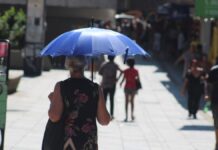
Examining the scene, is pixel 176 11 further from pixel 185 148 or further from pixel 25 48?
pixel 185 148

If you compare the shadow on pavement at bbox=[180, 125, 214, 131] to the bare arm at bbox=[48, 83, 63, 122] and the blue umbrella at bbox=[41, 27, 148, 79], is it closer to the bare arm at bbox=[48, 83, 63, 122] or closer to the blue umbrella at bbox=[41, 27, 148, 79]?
the blue umbrella at bbox=[41, 27, 148, 79]

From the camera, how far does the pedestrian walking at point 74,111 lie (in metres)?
7.07

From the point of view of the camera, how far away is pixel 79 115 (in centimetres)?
708

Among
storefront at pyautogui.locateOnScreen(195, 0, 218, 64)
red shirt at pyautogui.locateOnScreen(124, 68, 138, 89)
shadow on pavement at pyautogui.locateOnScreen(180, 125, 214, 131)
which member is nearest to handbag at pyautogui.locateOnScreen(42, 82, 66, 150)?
shadow on pavement at pyautogui.locateOnScreen(180, 125, 214, 131)

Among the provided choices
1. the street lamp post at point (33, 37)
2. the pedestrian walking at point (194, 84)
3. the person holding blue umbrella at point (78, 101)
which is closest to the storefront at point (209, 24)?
the pedestrian walking at point (194, 84)

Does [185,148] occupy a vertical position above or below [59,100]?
below

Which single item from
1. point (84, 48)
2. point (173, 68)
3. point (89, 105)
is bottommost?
point (173, 68)

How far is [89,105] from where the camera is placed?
7.13 metres

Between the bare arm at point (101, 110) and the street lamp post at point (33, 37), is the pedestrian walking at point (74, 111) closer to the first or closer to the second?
the bare arm at point (101, 110)

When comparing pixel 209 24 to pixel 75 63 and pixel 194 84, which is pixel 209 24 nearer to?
pixel 194 84

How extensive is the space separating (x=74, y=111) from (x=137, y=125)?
10689mm

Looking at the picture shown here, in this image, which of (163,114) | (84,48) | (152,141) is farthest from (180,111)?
(84,48)

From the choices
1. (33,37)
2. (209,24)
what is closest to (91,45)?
(33,37)

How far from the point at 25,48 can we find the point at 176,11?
1357 cm
